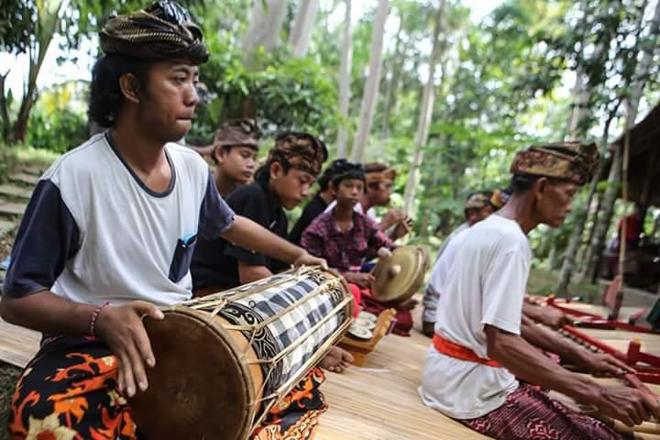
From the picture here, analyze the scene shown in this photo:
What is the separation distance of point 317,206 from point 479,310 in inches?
102

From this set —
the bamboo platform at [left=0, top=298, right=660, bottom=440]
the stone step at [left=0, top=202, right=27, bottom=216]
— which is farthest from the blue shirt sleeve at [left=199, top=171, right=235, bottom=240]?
the stone step at [left=0, top=202, right=27, bottom=216]

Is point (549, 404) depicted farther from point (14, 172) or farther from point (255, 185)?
point (14, 172)

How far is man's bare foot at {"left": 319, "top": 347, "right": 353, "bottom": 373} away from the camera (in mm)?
2980

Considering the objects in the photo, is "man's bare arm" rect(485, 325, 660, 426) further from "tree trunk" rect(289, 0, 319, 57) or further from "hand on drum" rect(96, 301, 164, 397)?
"tree trunk" rect(289, 0, 319, 57)

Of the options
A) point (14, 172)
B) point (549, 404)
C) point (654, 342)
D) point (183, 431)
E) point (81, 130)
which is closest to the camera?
point (183, 431)

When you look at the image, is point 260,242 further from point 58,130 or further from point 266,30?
point 266,30

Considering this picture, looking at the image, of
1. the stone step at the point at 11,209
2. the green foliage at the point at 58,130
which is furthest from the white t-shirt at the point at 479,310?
the green foliage at the point at 58,130

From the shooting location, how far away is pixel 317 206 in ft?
15.4

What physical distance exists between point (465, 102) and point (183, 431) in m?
16.5

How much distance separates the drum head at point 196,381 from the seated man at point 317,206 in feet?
10.3

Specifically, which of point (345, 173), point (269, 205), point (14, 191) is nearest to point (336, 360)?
point (269, 205)

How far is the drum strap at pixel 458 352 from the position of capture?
2307 millimetres

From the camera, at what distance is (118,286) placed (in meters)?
1.58

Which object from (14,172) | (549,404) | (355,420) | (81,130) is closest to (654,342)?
(549,404)
